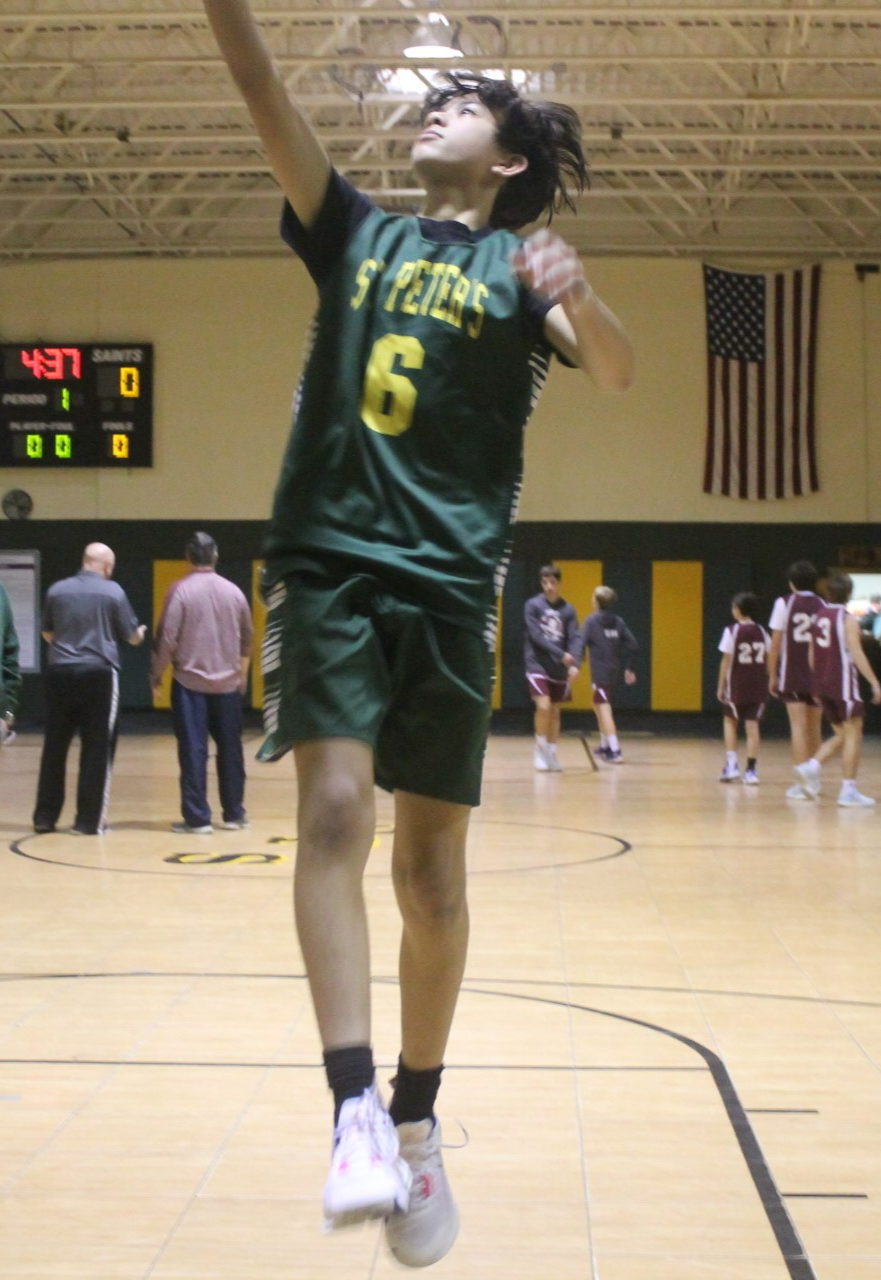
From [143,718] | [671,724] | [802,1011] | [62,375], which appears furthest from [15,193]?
[802,1011]

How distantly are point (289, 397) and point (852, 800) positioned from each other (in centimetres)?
1174

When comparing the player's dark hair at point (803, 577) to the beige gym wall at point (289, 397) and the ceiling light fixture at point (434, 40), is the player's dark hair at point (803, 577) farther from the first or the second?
the beige gym wall at point (289, 397)

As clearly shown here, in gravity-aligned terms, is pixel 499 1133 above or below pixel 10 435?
below

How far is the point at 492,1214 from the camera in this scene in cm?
343

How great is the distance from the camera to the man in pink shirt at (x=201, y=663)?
10109 mm

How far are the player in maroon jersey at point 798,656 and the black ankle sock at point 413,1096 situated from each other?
10.3m

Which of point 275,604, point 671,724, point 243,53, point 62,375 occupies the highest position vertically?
point 62,375

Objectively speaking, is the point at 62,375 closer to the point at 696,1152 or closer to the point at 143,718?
the point at 143,718

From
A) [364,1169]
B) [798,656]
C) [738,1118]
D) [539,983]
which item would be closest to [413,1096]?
[364,1169]

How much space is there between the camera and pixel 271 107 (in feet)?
8.23

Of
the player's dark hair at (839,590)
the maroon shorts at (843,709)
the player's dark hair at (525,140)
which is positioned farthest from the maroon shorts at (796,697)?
the player's dark hair at (525,140)

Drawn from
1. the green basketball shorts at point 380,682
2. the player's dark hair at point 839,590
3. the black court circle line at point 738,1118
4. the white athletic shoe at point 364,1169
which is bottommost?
the black court circle line at point 738,1118

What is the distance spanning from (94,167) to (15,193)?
335 cm

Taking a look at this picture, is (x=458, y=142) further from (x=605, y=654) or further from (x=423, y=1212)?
(x=605, y=654)
